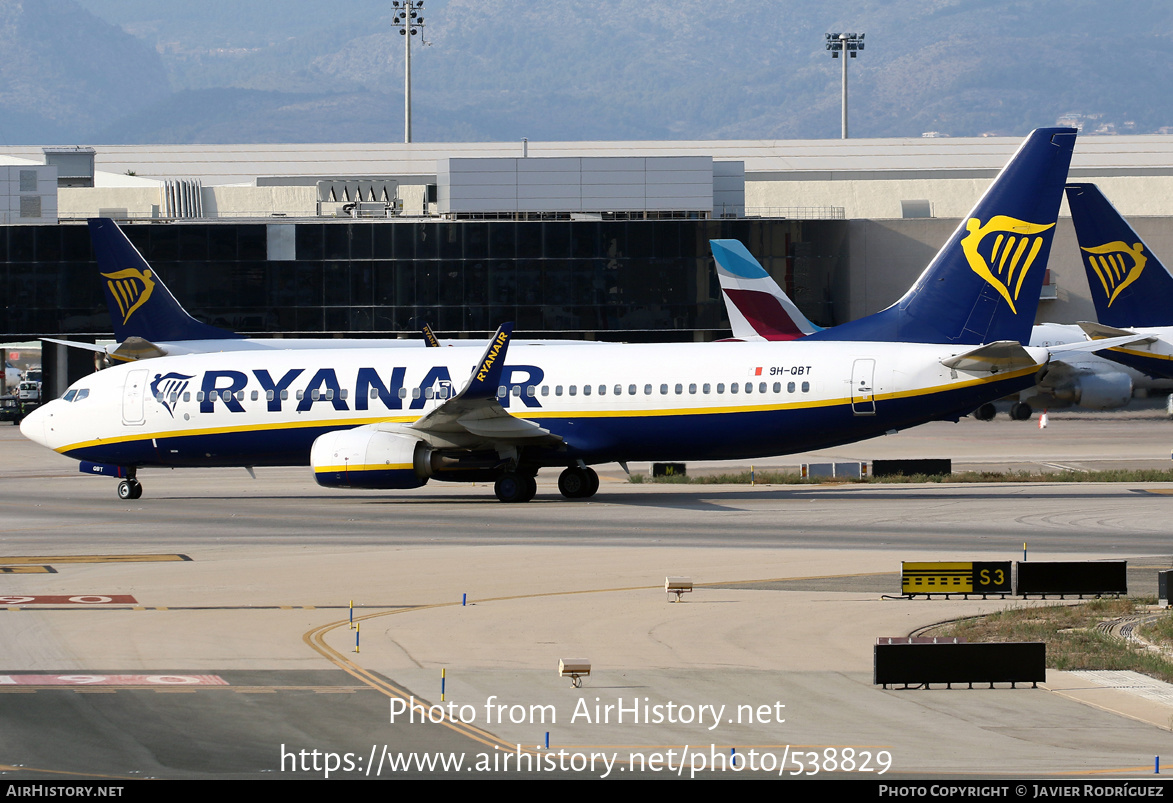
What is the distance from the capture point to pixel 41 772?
12.4 meters

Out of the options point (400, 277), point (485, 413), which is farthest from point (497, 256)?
point (485, 413)

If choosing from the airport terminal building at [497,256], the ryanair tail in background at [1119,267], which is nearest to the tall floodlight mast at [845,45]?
the airport terminal building at [497,256]

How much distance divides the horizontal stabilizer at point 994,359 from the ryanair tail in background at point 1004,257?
117 cm

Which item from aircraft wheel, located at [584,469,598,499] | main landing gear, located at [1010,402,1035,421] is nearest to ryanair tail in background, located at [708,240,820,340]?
main landing gear, located at [1010,402,1035,421]

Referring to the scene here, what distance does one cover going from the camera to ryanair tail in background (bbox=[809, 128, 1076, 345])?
1385 inches

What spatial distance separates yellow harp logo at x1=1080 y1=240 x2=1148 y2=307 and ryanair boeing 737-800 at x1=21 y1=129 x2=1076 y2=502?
50.6 feet

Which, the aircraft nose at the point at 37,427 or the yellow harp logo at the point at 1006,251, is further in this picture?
the aircraft nose at the point at 37,427

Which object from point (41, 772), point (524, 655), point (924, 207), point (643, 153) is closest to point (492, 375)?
point (524, 655)

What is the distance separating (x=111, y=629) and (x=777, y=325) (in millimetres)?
43648

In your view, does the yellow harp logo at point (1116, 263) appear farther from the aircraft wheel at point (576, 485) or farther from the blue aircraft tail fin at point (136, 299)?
the blue aircraft tail fin at point (136, 299)

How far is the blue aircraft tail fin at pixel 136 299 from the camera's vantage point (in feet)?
175

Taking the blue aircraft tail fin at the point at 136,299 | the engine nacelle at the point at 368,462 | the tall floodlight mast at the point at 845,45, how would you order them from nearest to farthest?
the engine nacelle at the point at 368,462 → the blue aircraft tail fin at the point at 136,299 → the tall floodlight mast at the point at 845,45

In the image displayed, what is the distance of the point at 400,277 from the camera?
73750 mm

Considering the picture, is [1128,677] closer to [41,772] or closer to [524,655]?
[524,655]
